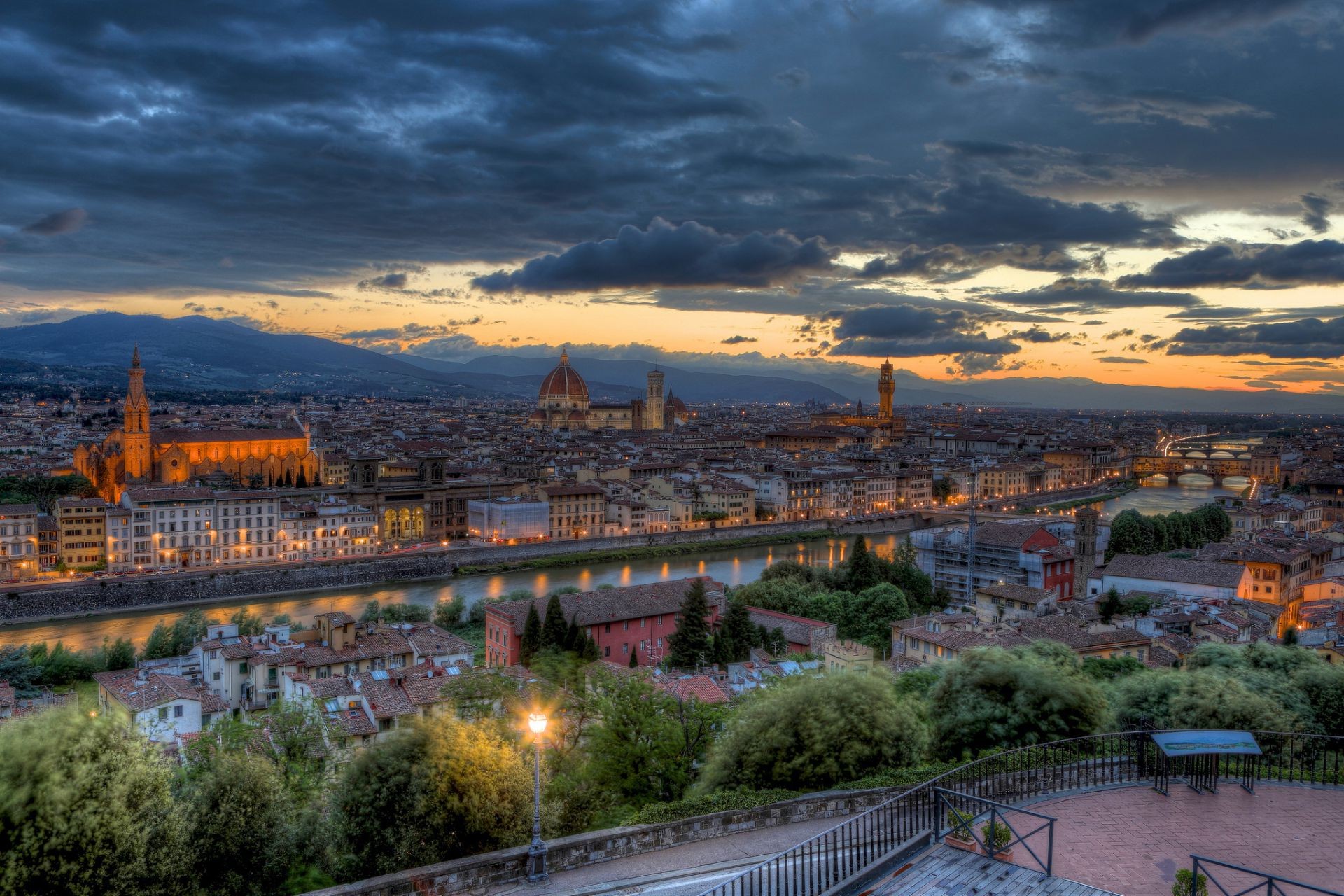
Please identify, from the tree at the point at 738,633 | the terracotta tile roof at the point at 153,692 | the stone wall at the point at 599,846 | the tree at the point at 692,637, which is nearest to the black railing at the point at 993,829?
the stone wall at the point at 599,846

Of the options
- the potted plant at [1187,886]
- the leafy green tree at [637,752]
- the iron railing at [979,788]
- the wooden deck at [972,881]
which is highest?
the potted plant at [1187,886]

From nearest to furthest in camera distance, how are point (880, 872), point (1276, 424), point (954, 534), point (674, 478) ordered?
point (880, 872) < point (954, 534) < point (674, 478) < point (1276, 424)

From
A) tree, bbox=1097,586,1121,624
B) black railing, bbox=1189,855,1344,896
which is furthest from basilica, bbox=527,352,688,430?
black railing, bbox=1189,855,1344,896

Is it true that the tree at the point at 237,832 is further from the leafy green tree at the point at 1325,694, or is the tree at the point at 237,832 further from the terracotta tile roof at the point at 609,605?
the terracotta tile roof at the point at 609,605

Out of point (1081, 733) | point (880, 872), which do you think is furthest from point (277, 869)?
point (1081, 733)

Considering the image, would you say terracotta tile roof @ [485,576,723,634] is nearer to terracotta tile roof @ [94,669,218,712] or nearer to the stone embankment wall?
terracotta tile roof @ [94,669,218,712]

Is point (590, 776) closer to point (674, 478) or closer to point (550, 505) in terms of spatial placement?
point (550, 505)

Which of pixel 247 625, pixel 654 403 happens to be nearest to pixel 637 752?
pixel 247 625
